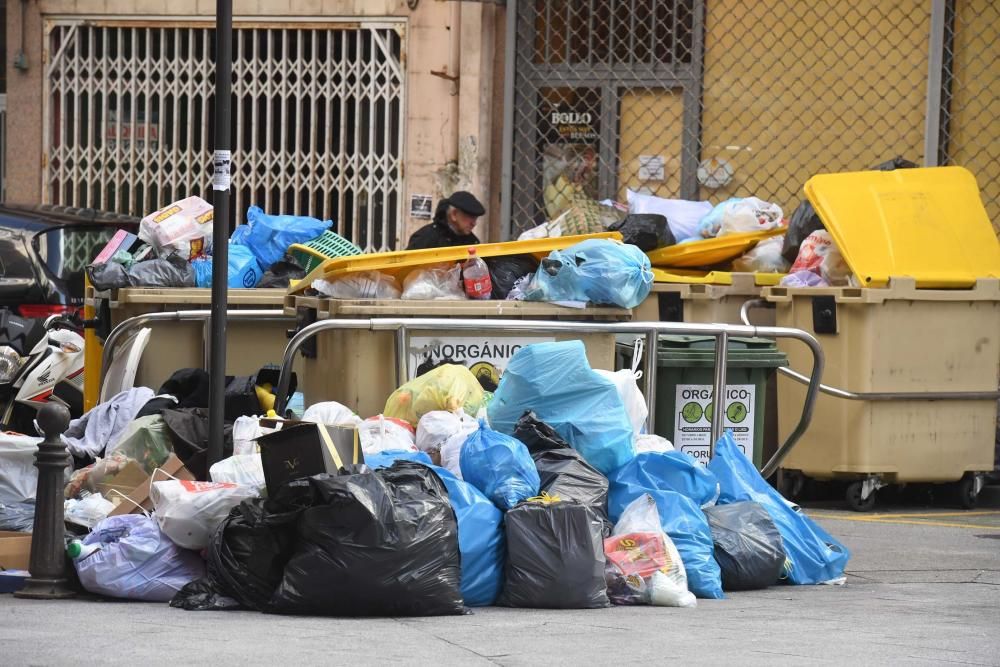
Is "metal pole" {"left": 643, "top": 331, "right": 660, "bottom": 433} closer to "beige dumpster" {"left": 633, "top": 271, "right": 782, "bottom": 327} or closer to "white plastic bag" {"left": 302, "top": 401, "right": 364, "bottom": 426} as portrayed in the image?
"white plastic bag" {"left": 302, "top": 401, "right": 364, "bottom": 426}

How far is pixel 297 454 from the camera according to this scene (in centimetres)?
601

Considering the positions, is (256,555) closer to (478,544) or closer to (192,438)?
(478,544)

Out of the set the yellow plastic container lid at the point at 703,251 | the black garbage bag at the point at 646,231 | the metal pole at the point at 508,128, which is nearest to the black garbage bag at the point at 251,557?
the black garbage bag at the point at 646,231

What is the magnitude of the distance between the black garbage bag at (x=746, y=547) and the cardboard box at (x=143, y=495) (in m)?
2.17

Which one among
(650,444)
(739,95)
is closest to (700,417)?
(650,444)

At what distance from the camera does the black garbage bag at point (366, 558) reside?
5594 millimetres

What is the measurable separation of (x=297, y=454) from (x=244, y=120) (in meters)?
7.31

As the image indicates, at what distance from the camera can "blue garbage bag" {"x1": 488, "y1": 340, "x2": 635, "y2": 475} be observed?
668cm

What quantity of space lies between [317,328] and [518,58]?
5.59 m

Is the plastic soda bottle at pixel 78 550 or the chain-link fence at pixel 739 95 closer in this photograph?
the plastic soda bottle at pixel 78 550

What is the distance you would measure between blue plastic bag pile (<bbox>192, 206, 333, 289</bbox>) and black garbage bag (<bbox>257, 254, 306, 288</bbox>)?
0.06 metres

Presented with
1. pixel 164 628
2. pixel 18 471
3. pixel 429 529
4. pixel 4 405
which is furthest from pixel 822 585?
pixel 4 405

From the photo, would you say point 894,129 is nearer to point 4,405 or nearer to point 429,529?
point 4,405

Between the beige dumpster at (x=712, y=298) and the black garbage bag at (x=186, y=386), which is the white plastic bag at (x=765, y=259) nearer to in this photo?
the beige dumpster at (x=712, y=298)
